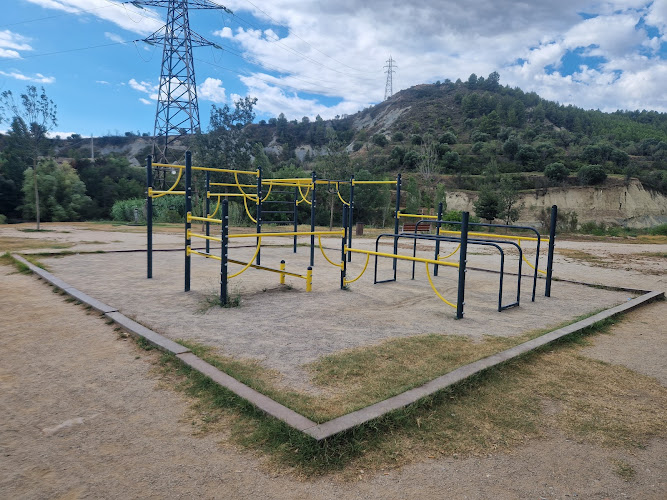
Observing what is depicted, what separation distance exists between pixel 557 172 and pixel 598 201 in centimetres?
457

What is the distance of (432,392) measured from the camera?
3047 mm

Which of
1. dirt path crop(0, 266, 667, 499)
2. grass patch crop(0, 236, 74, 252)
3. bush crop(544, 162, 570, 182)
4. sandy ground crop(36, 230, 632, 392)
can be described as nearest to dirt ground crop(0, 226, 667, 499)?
dirt path crop(0, 266, 667, 499)

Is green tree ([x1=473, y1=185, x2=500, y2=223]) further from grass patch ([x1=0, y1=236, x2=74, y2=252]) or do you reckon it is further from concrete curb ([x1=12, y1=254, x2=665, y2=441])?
concrete curb ([x1=12, y1=254, x2=665, y2=441])

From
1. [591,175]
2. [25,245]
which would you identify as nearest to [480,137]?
[591,175]

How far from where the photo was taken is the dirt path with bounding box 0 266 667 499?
2.07 metres

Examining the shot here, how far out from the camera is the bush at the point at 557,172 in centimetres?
4253

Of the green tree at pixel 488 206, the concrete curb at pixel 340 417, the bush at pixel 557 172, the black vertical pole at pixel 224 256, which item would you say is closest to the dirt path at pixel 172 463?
the concrete curb at pixel 340 417

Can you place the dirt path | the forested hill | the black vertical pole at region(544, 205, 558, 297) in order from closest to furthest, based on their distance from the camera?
the dirt path < the black vertical pole at region(544, 205, 558, 297) < the forested hill

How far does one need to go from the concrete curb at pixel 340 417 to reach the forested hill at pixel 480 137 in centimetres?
2417

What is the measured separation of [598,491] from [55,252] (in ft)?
36.4

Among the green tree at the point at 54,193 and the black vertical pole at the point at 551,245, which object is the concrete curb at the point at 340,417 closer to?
the black vertical pole at the point at 551,245

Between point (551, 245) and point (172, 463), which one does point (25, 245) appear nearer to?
point (172, 463)

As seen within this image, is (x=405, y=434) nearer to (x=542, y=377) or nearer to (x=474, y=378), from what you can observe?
(x=474, y=378)

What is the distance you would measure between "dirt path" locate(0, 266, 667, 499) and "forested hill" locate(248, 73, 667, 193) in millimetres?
25883
